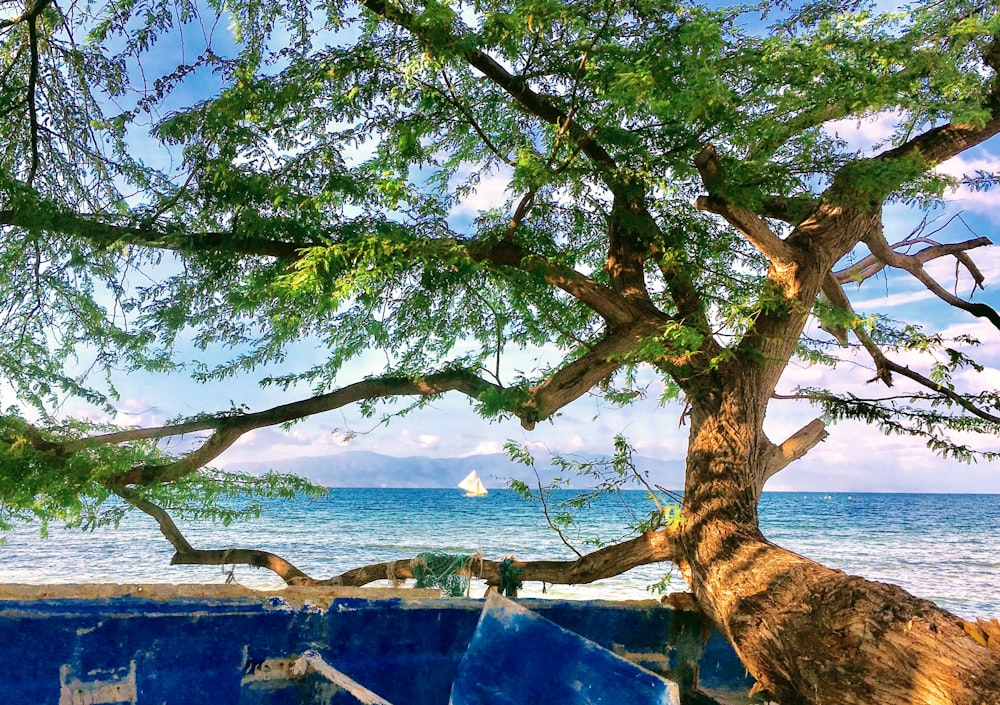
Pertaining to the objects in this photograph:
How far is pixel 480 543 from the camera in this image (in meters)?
16.2

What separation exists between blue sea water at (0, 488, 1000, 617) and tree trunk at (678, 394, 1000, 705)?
1.58 m

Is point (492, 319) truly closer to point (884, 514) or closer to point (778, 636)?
point (778, 636)

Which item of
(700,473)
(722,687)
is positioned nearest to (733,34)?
(700,473)

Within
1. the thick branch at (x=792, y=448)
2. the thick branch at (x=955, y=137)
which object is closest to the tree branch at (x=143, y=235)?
the thick branch at (x=792, y=448)

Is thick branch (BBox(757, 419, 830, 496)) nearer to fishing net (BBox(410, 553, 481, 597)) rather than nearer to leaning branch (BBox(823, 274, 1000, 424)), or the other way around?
leaning branch (BBox(823, 274, 1000, 424))

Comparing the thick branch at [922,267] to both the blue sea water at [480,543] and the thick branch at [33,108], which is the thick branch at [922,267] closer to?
the blue sea water at [480,543]

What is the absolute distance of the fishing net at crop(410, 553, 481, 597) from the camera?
15.6 feet

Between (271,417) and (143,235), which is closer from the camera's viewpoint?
(143,235)

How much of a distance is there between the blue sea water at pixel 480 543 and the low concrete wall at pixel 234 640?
1200mm

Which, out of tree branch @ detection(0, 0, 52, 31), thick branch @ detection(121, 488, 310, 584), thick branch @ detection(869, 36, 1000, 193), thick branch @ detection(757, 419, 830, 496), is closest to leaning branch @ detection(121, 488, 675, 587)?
thick branch @ detection(121, 488, 310, 584)

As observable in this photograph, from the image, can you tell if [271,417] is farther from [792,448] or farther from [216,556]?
[792,448]

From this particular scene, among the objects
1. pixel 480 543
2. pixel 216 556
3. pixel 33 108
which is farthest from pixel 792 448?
pixel 480 543

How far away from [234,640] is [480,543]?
42.8ft

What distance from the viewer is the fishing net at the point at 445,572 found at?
476 centimetres
